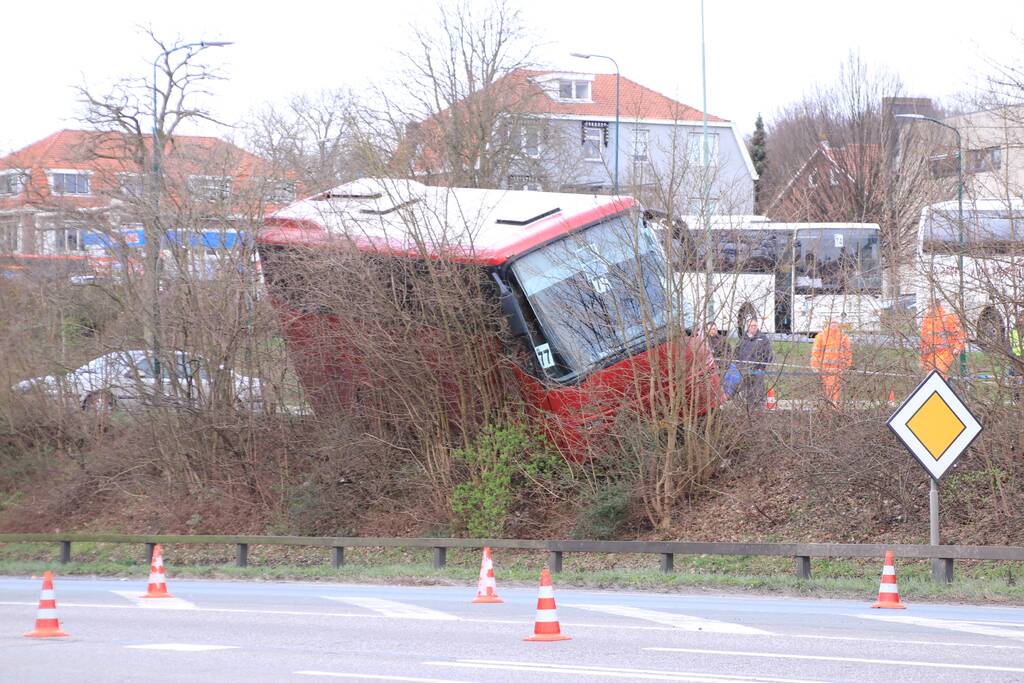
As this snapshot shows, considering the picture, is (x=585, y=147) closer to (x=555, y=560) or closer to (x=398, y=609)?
(x=555, y=560)

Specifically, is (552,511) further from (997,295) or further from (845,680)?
(845,680)

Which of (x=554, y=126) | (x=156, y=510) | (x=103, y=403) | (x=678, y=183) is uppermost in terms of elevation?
(x=554, y=126)

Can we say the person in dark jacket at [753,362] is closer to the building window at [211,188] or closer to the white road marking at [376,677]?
the building window at [211,188]

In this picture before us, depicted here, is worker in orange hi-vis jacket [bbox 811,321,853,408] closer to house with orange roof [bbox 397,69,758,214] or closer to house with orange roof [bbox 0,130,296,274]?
house with orange roof [bbox 397,69,758,214]

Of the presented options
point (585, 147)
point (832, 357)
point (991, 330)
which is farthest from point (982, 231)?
point (585, 147)

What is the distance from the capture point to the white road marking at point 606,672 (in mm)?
8422

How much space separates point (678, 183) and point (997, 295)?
16.0 feet

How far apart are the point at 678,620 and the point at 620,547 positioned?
6.07 m

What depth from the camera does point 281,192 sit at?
26266mm

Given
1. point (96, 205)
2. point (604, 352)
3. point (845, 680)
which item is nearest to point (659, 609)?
point (845, 680)

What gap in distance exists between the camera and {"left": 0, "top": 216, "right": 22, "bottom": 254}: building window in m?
31.0

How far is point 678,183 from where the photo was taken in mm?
20094

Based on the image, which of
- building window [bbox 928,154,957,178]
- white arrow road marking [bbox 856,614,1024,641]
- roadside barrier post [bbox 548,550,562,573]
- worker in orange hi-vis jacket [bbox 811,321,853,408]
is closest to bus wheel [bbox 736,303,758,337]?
worker in orange hi-vis jacket [bbox 811,321,853,408]

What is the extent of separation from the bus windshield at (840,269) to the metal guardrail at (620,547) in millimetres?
4358
